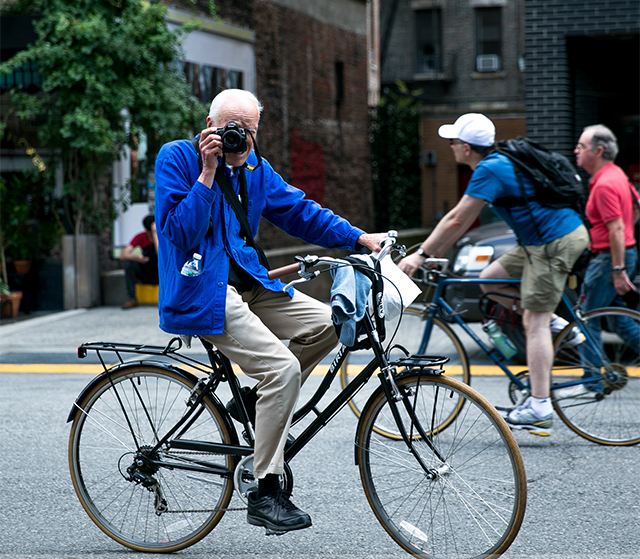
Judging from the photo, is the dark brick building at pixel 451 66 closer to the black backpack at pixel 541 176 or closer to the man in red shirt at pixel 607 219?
the man in red shirt at pixel 607 219

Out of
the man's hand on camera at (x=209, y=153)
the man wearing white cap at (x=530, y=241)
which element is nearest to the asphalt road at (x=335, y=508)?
the man wearing white cap at (x=530, y=241)

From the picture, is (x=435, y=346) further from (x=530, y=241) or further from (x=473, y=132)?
(x=473, y=132)

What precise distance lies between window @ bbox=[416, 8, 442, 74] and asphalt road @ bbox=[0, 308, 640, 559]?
2537cm

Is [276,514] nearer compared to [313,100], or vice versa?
[276,514]

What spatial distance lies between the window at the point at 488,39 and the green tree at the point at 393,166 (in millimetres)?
3992

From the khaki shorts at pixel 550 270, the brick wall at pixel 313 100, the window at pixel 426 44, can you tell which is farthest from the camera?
the window at pixel 426 44

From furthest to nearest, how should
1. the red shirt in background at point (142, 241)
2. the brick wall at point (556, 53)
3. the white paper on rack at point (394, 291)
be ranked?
1. the red shirt in background at point (142, 241)
2. the brick wall at point (556, 53)
3. the white paper on rack at point (394, 291)

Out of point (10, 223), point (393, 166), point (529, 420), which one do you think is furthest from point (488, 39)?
point (529, 420)

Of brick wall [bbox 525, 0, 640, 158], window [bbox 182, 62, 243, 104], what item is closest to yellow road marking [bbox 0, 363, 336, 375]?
brick wall [bbox 525, 0, 640, 158]

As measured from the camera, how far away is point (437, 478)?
3402mm

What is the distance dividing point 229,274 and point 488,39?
92.5 feet

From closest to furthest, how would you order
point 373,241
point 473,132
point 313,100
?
point 373,241
point 473,132
point 313,100

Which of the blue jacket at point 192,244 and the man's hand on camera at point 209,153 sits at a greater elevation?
the man's hand on camera at point 209,153

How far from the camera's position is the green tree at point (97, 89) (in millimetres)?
11516
